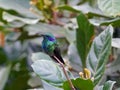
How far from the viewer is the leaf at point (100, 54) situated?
0.99m

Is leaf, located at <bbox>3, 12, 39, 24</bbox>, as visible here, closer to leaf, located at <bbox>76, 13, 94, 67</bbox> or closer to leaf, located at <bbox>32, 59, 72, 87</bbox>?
leaf, located at <bbox>76, 13, 94, 67</bbox>

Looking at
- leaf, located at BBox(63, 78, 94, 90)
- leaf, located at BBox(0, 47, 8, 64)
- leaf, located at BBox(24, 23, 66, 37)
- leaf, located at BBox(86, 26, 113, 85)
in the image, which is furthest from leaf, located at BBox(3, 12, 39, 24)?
leaf, located at BBox(0, 47, 8, 64)

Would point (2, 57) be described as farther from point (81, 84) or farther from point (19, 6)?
point (81, 84)

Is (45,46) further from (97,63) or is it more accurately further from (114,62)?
(114,62)

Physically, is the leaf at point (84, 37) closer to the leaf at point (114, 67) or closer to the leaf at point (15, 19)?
the leaf at point (114, 67)

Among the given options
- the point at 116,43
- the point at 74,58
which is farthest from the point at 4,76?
the point at 116,43

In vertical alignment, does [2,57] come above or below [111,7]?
below

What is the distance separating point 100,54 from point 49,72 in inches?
6.3

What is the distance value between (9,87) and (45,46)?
1.09 m

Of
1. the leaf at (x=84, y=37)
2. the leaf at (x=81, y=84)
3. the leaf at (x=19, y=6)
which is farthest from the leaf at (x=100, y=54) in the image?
the leaf at (x=19, y=6)

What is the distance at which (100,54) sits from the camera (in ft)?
3.37

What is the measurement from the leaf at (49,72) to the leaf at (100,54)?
91 mm

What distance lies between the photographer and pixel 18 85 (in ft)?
6.33

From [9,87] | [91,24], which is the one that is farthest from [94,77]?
[9,87]
